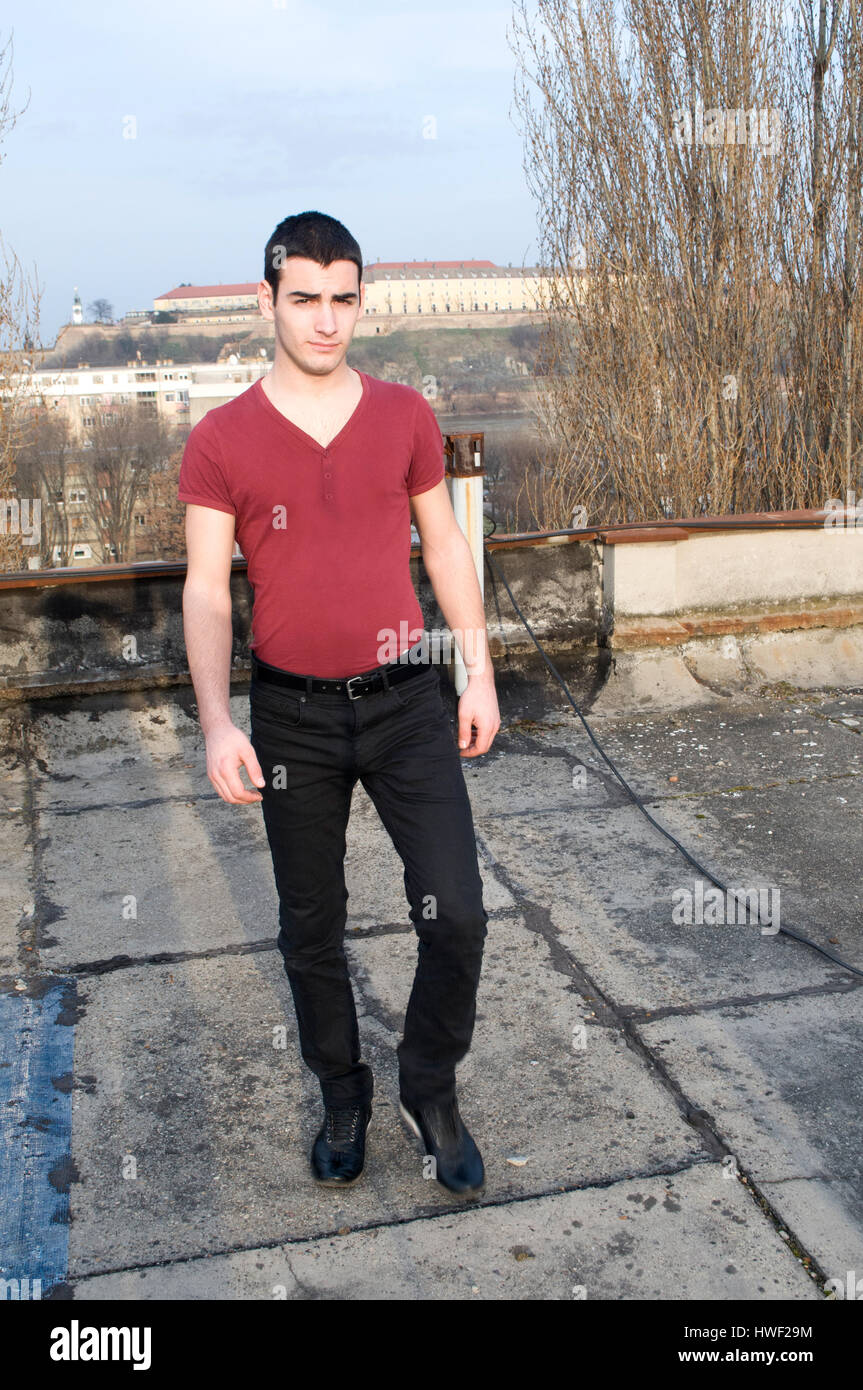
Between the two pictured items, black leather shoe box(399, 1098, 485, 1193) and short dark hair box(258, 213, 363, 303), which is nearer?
short dark hair box(258, 213, 363, 303)

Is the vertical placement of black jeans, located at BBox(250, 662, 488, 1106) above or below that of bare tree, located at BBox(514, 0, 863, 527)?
below

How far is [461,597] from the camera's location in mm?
2734

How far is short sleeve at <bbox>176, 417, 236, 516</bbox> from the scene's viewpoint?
8.02 feet

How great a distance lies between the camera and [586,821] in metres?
4.71

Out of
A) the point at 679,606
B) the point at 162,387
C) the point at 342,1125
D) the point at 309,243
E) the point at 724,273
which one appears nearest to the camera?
the point at 309,243

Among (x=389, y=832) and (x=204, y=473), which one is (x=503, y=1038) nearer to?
(x=389, y=832)

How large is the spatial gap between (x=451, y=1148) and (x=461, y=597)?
126cm

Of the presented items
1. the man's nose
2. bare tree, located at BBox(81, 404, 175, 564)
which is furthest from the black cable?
bare tree, located at BBox(81, 404, 175, 564)

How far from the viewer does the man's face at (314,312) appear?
8.08 feet

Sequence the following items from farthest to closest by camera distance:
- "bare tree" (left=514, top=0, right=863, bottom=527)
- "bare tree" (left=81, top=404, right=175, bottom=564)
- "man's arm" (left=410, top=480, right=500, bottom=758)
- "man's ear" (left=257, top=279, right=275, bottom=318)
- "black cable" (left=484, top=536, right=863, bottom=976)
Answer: "bare tree" (left=81, top=404, right=175, bottom=564) → "bare tree" (left=514, top=0, right=863, bottom=527) → "black cable" (left=484, top=536, right=863, bottom=976) → "man's arm" (left=410, top=480, right=500, bottom=758) → "man's ear" (left=257, top=279, right=275, bottom=318)

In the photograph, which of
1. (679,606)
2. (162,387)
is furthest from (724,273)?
(162,387)

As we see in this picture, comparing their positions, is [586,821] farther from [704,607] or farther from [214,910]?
[704,607]

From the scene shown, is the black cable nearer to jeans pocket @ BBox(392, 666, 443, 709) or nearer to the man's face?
jeans pocket @ BBox(392, 666, 443, 709)

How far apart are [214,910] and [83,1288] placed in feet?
5.69
